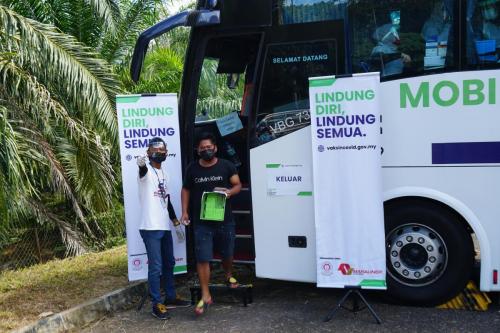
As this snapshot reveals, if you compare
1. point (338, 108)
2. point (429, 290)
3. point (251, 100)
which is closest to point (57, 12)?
point (251, 100)

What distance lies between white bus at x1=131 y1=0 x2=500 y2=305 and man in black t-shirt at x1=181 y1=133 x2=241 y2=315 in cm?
30

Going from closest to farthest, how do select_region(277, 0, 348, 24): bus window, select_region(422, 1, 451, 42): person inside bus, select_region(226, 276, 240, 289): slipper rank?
Answer: 1. select_region(422, 1, 451, 42): person inside bus
2. select_region(277, 0, 348, 24): bus window
3. select_region(226, 276, 240, 289): slipper

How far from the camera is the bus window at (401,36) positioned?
17.0 feet

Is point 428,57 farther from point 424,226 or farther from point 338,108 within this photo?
point 424,226

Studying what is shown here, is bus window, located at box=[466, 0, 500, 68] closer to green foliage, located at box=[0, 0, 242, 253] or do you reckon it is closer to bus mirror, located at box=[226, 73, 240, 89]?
bus mirror, located at box=[226, 73, 240, 89]

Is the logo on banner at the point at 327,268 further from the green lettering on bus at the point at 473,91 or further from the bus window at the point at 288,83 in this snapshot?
the green lettering on bus at the point at 473,91

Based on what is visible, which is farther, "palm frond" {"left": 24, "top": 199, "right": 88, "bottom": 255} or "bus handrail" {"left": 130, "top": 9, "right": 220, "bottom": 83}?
"palm frond" {"left": 24, "top": 199, "right": 88, "bottom": 255}

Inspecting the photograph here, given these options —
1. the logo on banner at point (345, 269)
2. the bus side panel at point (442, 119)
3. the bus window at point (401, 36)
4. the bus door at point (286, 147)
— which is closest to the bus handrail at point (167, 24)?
the bus door at point (286, 147)

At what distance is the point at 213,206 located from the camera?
17.9 feet

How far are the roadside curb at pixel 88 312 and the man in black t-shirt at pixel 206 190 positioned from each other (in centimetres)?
103

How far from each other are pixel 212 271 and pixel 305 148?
8.34 feet

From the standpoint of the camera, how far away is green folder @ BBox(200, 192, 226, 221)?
542 cm

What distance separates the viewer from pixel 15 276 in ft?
22.9

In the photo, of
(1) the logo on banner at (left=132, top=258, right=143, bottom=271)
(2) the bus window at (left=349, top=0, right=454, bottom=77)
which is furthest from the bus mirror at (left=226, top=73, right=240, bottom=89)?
(1) the logo on banner at (left=132, top=258, right=143, bottom=271)
